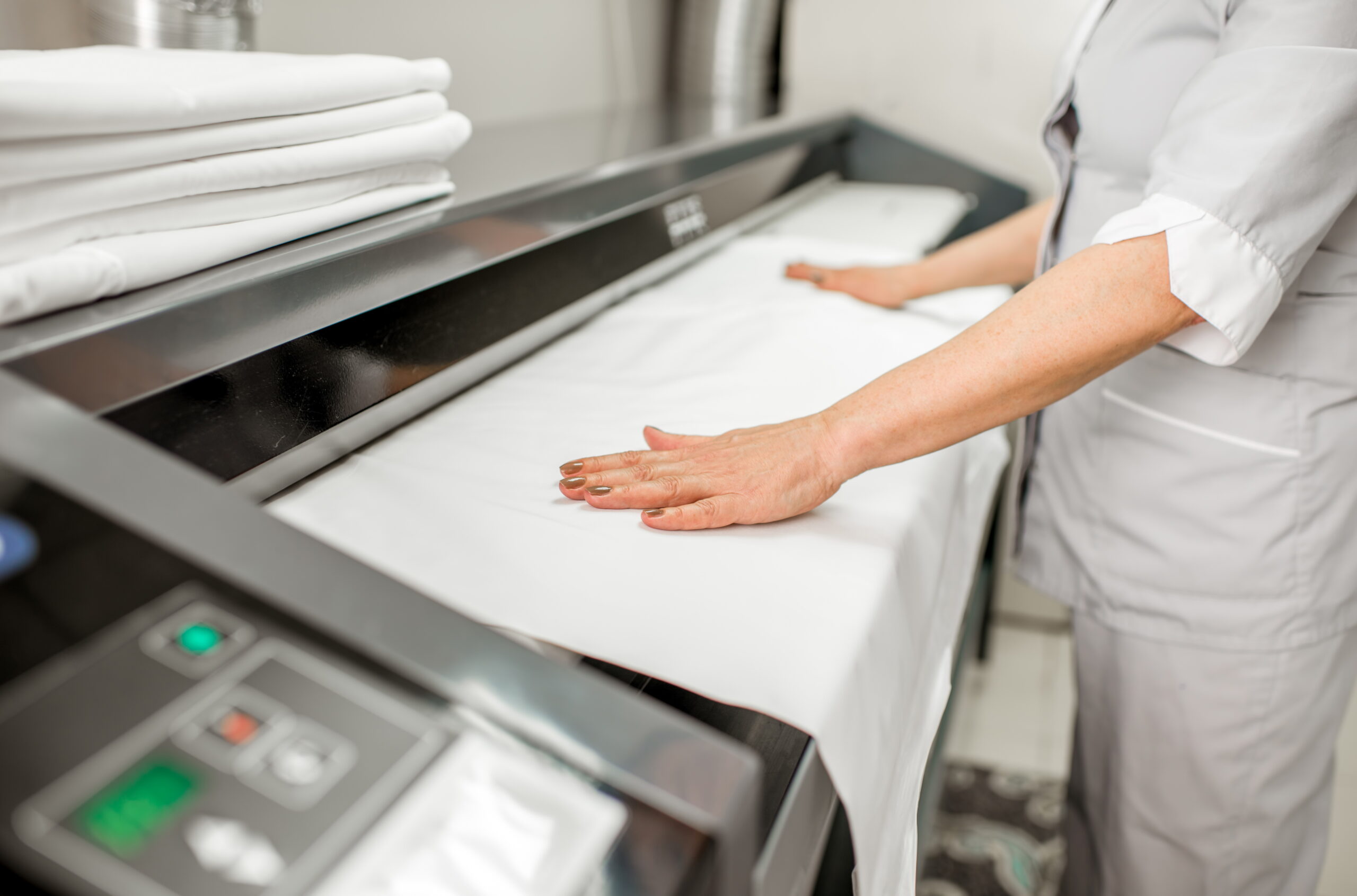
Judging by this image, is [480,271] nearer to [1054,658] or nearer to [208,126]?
[208,126]

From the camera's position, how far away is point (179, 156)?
0.61 meters

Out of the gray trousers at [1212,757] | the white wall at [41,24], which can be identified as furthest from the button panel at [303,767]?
the gray trousers at [1212,757]

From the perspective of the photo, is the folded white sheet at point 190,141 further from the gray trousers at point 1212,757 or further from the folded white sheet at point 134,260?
the gray trousers at point 1212,757

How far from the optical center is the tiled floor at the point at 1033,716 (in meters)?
1.73

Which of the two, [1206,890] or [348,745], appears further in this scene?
[1206,890]

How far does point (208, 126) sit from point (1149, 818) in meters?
1.20

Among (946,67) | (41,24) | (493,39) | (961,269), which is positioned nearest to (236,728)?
(41,24)

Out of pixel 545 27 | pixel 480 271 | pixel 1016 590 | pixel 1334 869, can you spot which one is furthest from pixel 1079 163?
pixel 1016 590

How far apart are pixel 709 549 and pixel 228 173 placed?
0.42 m

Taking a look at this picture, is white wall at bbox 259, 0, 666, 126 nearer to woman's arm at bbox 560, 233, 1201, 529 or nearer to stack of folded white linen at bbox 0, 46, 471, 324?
stack of folded white linen at bbox 0, 46, 471, 324

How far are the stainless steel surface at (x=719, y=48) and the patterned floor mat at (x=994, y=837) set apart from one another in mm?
1668

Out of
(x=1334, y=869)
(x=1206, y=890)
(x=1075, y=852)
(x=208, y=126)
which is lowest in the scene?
(x=1334, y=869)

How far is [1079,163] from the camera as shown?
104 centimetres

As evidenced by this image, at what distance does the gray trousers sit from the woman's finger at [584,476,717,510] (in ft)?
2.19
